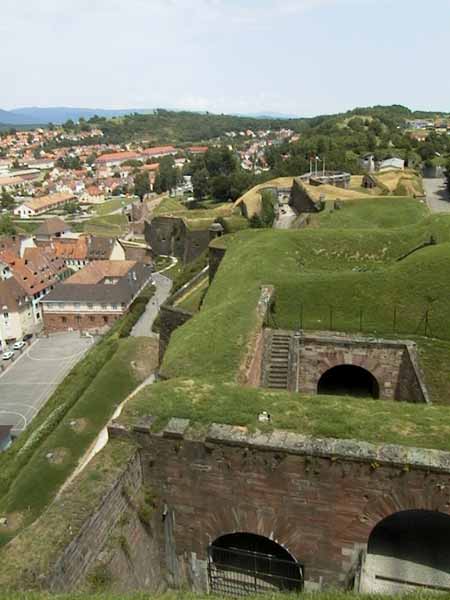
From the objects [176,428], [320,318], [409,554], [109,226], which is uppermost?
[176,428]

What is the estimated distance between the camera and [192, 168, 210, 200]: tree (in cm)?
9662

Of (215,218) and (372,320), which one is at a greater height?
(372,320)

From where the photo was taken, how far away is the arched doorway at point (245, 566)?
1038 cm

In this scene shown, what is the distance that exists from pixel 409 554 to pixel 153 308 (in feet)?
128

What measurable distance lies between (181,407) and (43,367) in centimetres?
3929

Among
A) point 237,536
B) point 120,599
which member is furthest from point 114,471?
point 237,536

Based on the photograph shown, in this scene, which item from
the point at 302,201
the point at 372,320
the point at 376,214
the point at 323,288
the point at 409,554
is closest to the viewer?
the point at 409,554

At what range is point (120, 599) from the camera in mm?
6781

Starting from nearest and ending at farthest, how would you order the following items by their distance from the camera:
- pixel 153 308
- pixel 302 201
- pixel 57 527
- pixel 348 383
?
pixel 57 527, pixel 348 383, pixel 302 201, pixel 153 308

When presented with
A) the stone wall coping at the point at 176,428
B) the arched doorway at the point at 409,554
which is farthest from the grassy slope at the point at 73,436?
the arched doorway at the point at 409,554

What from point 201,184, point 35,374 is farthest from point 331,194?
point 201,184

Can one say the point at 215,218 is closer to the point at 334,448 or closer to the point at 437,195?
the point at 437,195

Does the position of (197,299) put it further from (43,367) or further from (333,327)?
(43,367)

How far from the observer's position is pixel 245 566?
10875 millimetres
